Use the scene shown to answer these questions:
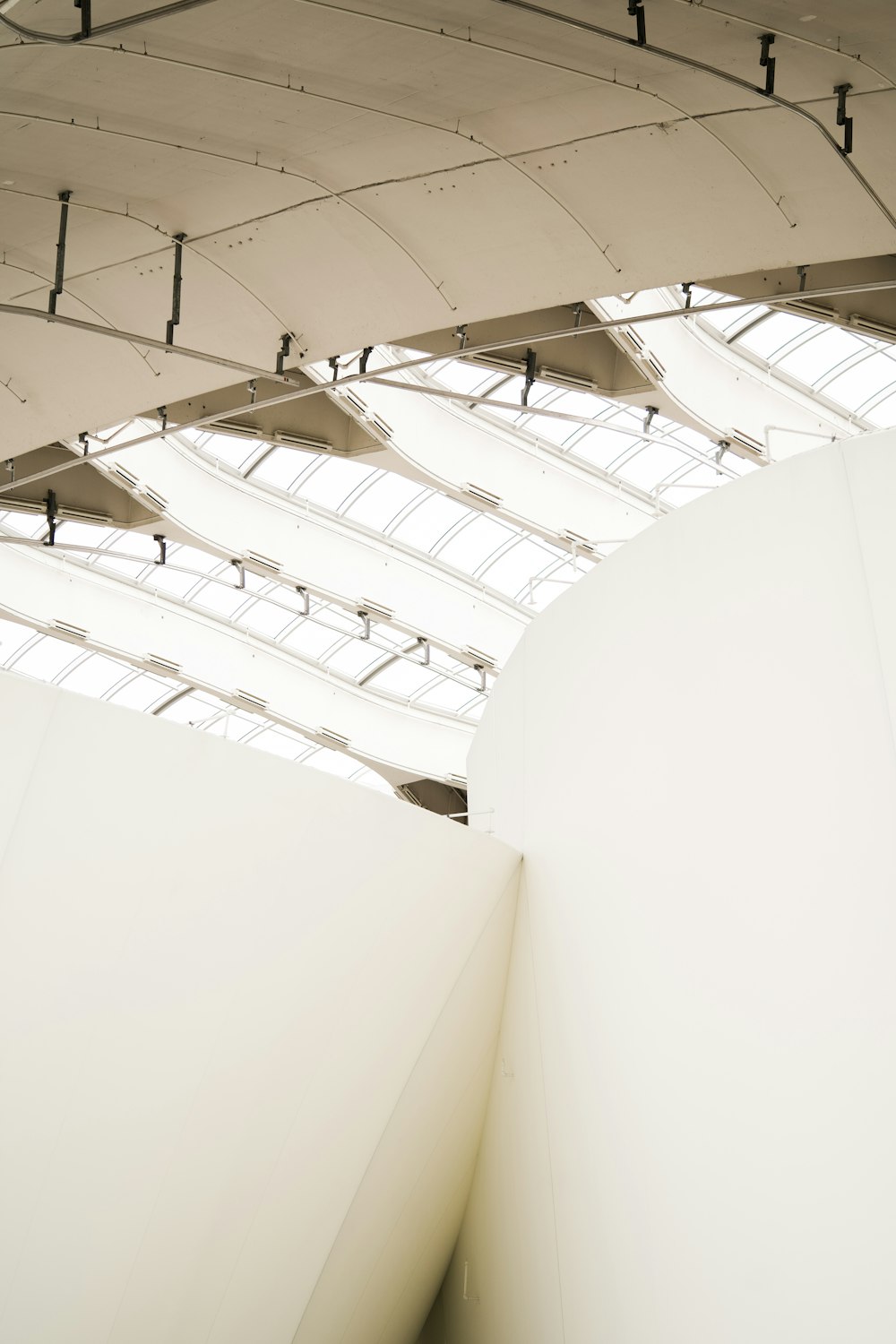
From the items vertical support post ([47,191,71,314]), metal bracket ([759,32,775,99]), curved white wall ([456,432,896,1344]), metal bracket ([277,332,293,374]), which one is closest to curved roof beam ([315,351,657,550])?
metal bracket ([277,332,293,374])

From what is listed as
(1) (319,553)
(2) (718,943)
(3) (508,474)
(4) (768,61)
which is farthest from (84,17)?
(1) (319,553)

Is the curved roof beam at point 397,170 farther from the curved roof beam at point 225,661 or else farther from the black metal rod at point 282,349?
the curved roof beam at point 225,661

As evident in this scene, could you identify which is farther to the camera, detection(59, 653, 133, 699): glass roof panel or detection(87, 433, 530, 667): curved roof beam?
detection(59, 653, 133, 699): glass roof panel

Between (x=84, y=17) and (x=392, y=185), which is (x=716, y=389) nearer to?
(x=392, y=185)

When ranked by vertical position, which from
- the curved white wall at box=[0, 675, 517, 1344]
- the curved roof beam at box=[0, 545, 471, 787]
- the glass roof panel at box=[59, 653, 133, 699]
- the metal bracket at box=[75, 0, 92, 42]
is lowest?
the curved white wall at box=[0, 675, 517, 1344]

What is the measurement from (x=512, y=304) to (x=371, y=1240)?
10998mm

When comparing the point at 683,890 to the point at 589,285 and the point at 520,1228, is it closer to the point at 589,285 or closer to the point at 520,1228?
the point at 520,1228

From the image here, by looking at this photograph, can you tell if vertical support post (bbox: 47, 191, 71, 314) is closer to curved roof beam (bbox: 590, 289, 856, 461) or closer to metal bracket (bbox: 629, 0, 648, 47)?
metal bracket (bbox: 629, 0, 648, 47)

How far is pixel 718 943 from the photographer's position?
10.6m

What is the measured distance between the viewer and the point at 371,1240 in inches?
504

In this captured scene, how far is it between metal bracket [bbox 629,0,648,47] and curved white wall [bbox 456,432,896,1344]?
385cm

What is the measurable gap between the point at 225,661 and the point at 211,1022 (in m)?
25.2

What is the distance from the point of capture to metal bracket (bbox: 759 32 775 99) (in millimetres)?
10914

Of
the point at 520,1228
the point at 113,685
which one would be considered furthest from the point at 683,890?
the point at 113,685
